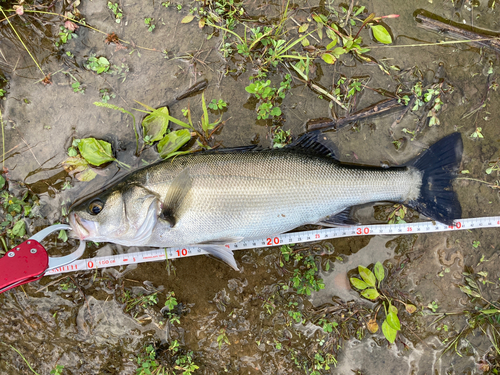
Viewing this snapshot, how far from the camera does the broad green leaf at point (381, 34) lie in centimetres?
312

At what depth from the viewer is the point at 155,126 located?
10.2 feet

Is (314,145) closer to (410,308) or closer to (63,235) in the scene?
(410,308)

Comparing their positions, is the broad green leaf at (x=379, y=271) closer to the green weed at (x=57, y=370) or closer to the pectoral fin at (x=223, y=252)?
the pectoral fin at (x=223, y=252)

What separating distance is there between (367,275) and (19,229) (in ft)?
12.7

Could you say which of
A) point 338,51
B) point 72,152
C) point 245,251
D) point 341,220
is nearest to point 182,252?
point 245,251

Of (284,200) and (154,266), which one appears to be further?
(154,266)

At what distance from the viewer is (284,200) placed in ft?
8.97

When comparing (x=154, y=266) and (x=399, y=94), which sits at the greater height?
(x=399, y=94)

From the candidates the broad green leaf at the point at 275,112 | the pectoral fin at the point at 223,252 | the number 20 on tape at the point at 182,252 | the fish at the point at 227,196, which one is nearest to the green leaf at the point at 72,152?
the fish at the point at 227,196

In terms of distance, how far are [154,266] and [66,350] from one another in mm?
1413

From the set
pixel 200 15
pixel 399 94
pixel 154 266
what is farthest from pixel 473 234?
pixel 200 15

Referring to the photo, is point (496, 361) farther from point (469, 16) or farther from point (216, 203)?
point (469, 16)

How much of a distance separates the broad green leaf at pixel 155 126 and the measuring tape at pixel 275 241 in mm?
1264

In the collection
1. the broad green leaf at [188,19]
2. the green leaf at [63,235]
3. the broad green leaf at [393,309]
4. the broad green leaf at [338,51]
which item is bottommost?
the broad green leaf at [393,309]
